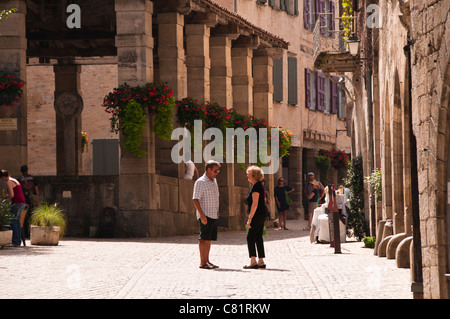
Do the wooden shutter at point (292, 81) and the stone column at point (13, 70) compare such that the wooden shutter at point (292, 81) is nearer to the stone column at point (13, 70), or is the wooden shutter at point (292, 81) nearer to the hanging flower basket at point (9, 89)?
the stone column at point (13, 70)

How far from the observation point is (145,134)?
22391 millimetres

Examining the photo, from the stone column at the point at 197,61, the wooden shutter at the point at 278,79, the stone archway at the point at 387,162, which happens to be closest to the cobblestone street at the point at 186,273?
the stone archway at the point at 387,162

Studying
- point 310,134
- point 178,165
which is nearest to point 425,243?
point 178,165

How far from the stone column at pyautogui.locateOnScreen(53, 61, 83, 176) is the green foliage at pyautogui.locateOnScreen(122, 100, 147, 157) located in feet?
24.4

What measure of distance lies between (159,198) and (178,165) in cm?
177

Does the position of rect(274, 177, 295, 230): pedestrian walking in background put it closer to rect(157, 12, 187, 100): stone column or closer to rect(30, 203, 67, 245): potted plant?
rect(157, 12, 187, 100): stone column

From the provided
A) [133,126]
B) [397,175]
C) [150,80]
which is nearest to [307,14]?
[150,80]

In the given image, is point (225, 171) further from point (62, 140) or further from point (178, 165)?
point (62, 140)

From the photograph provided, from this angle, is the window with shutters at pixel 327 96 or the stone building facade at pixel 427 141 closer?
the stone building facade at pixel 427 141

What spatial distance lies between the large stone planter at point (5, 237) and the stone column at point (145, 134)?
4.37m

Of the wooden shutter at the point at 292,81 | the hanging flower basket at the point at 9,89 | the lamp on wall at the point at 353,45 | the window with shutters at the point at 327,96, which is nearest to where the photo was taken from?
the lamp on wall at the point at 353,45

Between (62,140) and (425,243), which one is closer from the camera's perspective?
(425,243)

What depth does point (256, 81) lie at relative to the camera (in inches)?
1272

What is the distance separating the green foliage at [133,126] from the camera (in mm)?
21828
